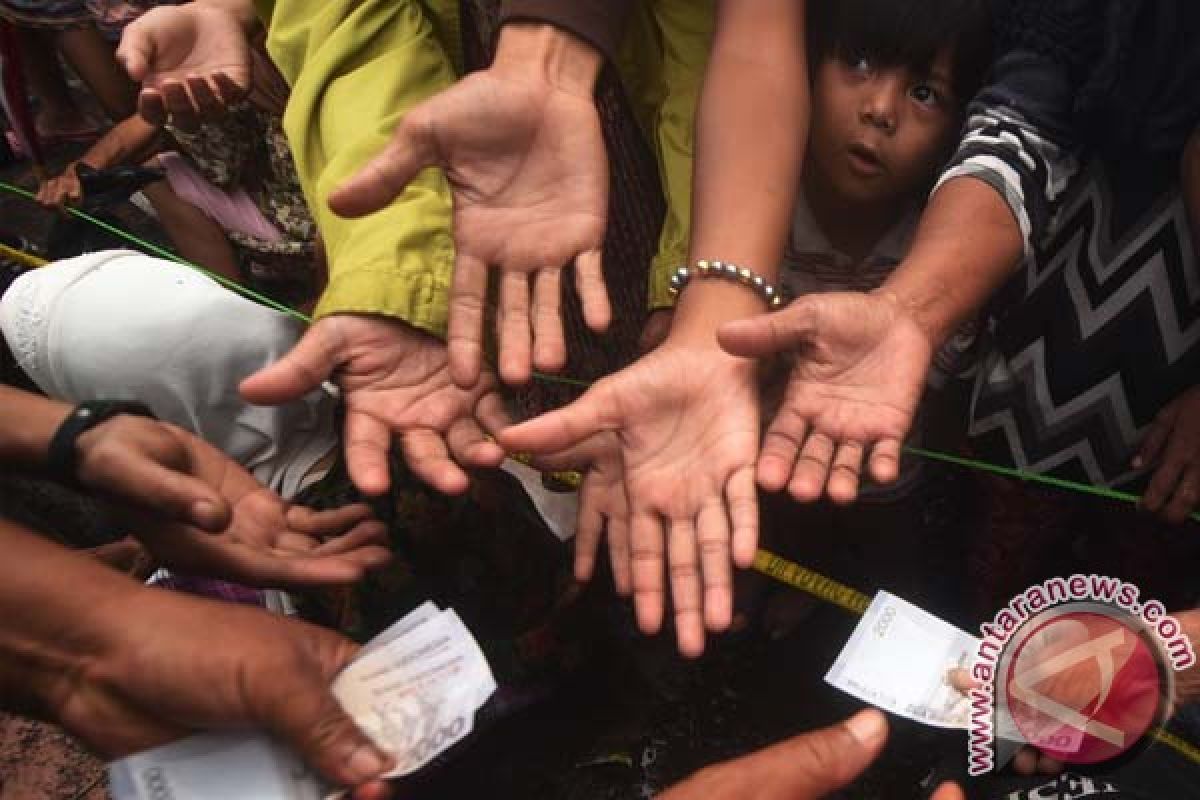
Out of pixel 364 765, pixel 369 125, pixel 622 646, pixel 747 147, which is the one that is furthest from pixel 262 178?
pixel 364 765

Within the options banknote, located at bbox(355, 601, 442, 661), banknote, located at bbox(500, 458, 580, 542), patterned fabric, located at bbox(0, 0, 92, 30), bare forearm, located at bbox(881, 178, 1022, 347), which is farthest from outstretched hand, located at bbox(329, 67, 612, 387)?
patterned fabric, located at bbox(0, 0, 92, 30)

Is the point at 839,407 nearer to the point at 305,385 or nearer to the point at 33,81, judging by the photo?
the point at 305,385

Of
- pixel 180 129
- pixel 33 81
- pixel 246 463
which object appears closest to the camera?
pixel 246 463

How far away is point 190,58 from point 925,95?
157 centimetres

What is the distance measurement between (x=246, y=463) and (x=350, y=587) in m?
0.37

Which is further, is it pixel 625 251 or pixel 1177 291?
pixel 625 251

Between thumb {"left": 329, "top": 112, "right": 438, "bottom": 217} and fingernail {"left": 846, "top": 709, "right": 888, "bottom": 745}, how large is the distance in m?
0.96

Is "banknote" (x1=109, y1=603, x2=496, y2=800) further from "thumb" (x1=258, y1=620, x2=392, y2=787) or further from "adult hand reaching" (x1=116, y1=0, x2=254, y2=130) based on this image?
"adult hand reaching" (x1=116, y1=0, x2=254, y2=130)

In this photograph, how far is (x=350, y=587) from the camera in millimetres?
1312

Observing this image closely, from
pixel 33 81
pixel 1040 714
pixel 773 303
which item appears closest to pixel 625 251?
pixel 773 303

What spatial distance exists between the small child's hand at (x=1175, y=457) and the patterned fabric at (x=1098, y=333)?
0.7 inches

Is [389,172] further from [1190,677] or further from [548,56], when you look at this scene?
[1190,677]

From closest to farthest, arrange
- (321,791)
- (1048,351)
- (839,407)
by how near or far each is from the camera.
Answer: (321,791), (839,407), (1048,351)

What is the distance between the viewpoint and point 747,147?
4.54 feet
